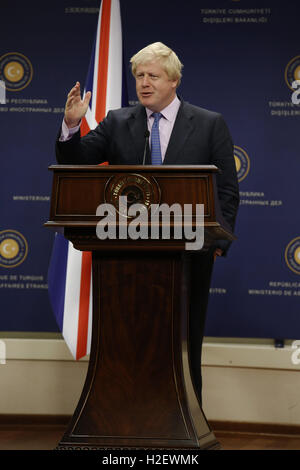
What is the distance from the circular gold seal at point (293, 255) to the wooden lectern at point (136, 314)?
4.32ft

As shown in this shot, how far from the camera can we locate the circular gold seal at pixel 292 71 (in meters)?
3.29

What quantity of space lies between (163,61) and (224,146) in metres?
→ 0.39

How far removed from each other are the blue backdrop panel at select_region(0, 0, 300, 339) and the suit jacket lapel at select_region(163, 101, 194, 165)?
40.6 inches

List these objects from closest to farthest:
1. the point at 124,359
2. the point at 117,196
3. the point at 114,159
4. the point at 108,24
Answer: the point at 117,196 < the point at 124,359 < the point at 114,159 < the point at 108,24

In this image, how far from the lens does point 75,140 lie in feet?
7.17

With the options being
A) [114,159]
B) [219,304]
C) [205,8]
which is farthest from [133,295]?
[205,8]

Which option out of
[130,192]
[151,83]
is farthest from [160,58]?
[130,192]

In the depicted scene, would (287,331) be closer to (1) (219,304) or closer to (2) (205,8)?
(1) (219,304)
